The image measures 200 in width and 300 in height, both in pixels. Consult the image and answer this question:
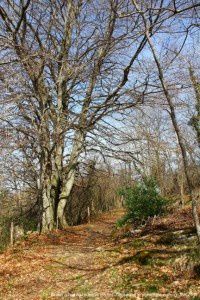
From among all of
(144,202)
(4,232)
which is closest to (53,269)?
(144,202)

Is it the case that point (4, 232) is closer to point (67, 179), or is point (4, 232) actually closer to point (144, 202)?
point (67, 179)

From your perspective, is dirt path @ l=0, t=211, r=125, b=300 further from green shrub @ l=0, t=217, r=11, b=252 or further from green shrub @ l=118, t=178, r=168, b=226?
green shrub @ l=118, t=178, r=168, b=226

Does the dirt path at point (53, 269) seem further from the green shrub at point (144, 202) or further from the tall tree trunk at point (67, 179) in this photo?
the tall tree trunk at point (67, 179)

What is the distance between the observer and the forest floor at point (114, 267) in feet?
23.2

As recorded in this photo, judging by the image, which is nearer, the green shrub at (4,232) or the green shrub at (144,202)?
the green shrub at (144,202)

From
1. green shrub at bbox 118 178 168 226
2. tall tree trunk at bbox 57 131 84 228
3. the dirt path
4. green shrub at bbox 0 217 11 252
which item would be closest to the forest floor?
the dirt path

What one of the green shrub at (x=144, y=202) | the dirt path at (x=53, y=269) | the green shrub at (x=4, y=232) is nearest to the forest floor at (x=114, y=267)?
the dirt path at (x=53, y=269)

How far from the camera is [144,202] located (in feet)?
44.7

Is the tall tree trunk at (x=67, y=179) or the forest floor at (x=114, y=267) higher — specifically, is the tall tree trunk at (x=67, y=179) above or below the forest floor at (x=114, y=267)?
above

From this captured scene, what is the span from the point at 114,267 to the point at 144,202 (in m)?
5.21

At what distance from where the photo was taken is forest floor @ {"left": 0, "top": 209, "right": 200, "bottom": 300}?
23.2 ft

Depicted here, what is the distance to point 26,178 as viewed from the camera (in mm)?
18656

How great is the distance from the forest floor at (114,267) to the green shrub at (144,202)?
1.11 meters

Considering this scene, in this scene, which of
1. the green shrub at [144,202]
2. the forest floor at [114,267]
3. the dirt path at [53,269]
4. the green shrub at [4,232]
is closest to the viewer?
the forest floor at [114,267]
